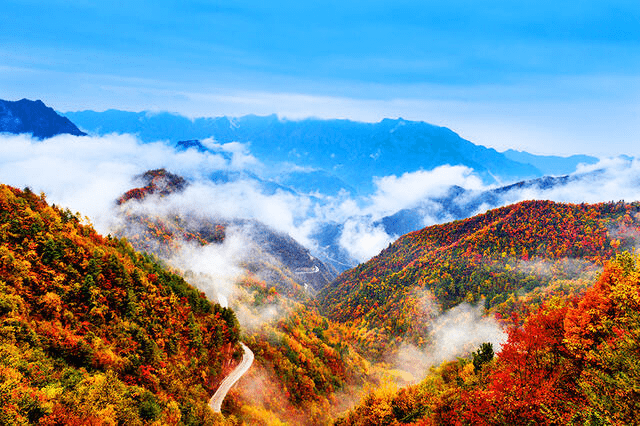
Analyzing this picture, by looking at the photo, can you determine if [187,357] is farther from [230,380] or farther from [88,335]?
[88,335]

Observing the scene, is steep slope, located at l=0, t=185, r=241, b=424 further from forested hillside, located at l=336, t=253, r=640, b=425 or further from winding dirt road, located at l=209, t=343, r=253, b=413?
forested hillside, located at l=336, t=253, r=640, b=425

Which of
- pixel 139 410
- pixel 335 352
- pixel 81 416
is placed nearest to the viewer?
pixel 81 416

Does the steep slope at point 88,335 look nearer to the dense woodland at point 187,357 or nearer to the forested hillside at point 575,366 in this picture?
the dense woodland at point 187,357

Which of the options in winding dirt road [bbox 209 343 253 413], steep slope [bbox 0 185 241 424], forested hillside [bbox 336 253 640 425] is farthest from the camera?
winding dirt road [bbox 209 343 253 413]

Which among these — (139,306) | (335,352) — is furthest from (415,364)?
(139,306)

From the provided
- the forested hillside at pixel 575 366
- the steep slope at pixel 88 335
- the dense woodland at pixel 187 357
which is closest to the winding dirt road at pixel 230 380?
the steep slope at pixel 88 335

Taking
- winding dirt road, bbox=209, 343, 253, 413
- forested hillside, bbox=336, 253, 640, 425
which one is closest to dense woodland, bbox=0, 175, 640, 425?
forested hillside, bbox=336, 253, 640, 425

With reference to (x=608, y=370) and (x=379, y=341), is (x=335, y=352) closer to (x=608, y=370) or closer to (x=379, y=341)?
(x=379, y=341)
